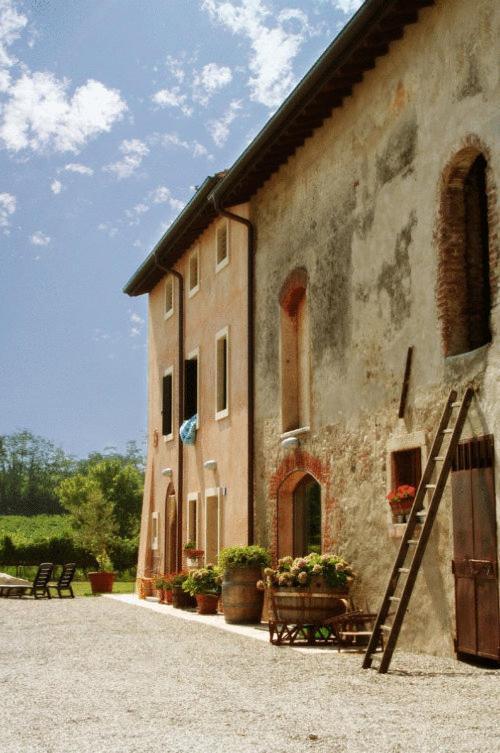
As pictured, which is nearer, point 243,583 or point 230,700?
point 230,700

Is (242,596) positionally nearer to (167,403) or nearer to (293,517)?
(293,517)

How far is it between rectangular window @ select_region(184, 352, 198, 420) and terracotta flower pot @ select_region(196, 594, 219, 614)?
5070mm

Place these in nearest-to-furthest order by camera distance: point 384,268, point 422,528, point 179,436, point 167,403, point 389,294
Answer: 1. point 422,528
2. point 389,294
3. point 384,268
4. point 179,436
5. point 167,403

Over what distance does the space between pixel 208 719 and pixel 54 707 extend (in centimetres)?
133

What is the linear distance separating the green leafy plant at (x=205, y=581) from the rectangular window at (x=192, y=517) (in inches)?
117

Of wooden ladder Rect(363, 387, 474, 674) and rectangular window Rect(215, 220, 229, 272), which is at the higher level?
rectangular window Rect(215, 220, 229, 272)

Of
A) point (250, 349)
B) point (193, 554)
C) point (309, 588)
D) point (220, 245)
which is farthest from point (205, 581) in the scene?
point (220, 245)

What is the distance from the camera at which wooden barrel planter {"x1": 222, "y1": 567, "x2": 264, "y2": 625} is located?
15.7m

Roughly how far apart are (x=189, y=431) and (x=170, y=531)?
334 centimetres

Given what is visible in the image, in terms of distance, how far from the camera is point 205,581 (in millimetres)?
17984

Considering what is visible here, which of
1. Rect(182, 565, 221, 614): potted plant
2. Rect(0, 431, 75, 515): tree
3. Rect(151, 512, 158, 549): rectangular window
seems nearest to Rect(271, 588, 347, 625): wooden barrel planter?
Rect(182, 565, 221, 614): potted plant

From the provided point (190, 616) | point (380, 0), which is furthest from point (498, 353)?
point (190, 616)

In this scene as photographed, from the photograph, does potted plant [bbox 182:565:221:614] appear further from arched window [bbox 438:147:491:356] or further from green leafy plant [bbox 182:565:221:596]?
arched window [bbox 438:147:491:356]

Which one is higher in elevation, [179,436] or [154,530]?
[179,436]
